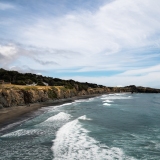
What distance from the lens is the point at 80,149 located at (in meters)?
20.6

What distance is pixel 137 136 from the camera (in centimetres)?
2581

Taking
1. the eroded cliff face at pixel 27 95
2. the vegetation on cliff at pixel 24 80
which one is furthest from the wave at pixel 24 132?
the vegetation on cliff at pixel 24 80

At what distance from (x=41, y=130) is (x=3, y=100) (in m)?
25.6

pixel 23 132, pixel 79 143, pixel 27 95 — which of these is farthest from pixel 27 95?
pixel 79 143

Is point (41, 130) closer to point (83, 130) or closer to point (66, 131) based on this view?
point (66, 131)

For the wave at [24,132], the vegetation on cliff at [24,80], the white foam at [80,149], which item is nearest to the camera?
the white foam at [80,149]

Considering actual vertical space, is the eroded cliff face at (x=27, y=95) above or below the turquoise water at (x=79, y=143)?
above

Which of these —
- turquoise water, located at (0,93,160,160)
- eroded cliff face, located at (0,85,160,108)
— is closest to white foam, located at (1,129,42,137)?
turquoise water, located at (0,93,160,160)

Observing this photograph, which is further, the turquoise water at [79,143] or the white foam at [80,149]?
the turquoise water at [79,143]

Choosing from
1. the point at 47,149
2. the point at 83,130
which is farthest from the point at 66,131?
the point at 47,149

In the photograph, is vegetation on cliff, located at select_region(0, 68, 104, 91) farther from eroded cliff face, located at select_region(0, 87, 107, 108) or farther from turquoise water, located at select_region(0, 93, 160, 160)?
turquoise water, located at select_region(0, 93, 160, 160)

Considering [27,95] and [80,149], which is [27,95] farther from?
[80,149]

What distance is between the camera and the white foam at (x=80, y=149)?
18.4m

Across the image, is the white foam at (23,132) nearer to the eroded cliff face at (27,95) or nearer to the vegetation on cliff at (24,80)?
the eroded cliff face at (27,95)
